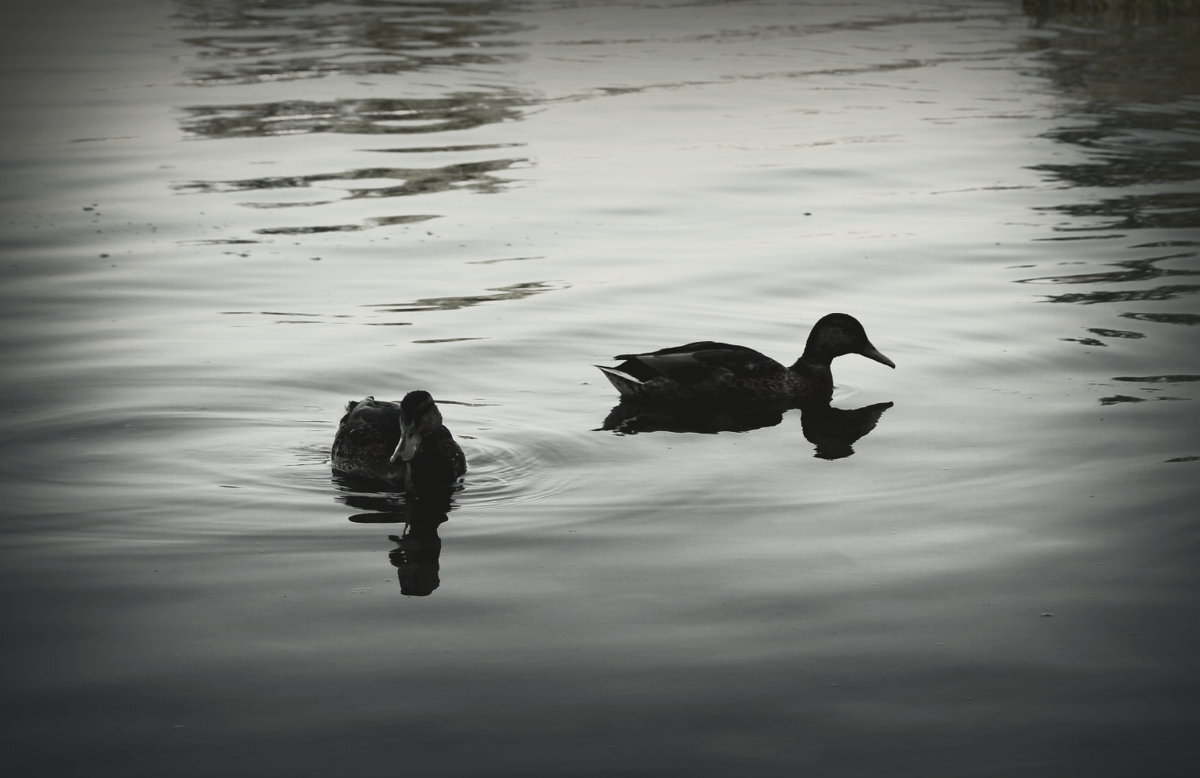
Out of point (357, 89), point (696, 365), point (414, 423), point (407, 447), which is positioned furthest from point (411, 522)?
point (357, 89)

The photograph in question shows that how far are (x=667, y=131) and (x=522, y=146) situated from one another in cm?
218

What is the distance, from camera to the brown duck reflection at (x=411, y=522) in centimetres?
766

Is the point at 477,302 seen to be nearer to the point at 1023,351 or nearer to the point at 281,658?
the point at 1023,351

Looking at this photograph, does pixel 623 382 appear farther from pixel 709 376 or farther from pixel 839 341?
pixel 839 341

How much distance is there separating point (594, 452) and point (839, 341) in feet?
8.22

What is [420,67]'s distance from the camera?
2980 cm

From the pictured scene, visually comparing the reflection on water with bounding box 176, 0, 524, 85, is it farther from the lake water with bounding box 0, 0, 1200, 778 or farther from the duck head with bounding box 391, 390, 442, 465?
the duck head with bounding box 391, 390, 442, 465

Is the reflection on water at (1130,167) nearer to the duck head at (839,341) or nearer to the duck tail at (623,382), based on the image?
the duck head at (839,341)

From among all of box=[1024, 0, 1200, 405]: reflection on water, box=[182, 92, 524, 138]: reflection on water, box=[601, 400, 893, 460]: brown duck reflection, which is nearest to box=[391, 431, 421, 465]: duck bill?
box=[601, 400, 893, 460]: brown duck reflection

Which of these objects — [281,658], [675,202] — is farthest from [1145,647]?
[675,202]

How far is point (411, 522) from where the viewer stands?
8609 mm

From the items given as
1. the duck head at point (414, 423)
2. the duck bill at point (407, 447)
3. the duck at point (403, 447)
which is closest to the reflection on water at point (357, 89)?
the duck at point (403, 447)

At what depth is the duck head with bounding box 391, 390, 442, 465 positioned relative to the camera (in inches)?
348

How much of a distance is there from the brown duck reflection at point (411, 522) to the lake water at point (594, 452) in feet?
0.17
